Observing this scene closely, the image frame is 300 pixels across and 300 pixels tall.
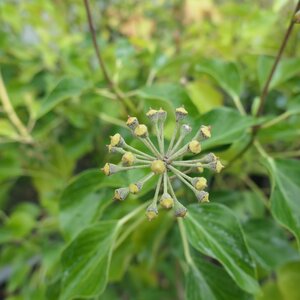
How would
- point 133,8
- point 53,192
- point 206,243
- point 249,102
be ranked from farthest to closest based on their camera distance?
1. point 133,8
2. point 249,102
3. point 53,192
4. point 206,243

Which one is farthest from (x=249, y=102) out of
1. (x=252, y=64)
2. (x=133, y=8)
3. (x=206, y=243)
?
(x=206, y=243)

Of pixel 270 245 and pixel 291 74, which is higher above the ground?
pixel 291 74

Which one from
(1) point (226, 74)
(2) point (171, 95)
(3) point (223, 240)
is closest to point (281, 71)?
(1) point (226, 74)

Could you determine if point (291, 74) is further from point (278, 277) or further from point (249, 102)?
point (249, 102)

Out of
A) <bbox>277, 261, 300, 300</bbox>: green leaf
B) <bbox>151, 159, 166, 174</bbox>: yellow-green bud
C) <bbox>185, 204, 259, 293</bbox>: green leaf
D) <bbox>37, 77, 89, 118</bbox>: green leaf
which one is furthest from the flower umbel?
<bbox>277, 261, 300, 300</bbox>: green leaf

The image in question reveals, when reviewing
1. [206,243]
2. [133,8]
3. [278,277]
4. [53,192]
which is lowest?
[278,277]

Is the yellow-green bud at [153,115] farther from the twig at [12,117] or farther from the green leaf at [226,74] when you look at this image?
the twig at [12,117]
